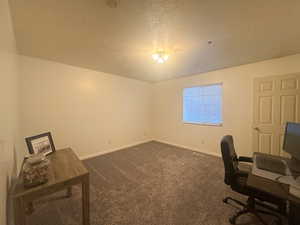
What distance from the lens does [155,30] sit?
75.6 inches

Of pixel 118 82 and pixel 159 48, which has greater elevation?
pixel 159 48

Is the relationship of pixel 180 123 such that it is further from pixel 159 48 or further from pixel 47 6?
pixel 47 6

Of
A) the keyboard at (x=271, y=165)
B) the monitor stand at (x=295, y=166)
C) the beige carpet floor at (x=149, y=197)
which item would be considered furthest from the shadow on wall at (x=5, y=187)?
the monitor stand at (x=295, y=166)

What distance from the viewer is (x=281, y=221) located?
1.40 m

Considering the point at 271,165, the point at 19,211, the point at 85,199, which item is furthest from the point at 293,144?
the point at 19,211

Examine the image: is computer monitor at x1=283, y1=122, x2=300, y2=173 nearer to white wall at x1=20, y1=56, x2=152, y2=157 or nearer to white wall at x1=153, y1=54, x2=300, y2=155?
white wall at x1=153, y1=54, x2=300, y2=155

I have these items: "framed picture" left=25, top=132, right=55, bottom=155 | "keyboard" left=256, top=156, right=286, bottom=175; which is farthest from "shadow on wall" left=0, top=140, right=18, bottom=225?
"keyboard" left=256, top=156, right=286, bottom=175

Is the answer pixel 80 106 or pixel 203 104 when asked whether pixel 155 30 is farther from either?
pixel 203 104

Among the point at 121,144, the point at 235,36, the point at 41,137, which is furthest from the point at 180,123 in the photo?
the point at 41,137

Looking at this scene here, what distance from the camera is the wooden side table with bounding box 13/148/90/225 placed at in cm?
100

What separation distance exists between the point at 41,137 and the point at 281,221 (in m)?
3.11

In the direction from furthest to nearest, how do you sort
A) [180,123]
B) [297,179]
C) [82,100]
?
[180,123] → [82,100] → [297,179]

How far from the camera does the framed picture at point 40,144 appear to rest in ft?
5.20

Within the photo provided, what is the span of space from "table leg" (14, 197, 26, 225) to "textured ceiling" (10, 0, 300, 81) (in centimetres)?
198
